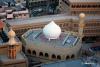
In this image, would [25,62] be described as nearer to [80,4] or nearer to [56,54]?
[56,54]

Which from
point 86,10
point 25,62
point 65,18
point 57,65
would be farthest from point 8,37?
point 86,10

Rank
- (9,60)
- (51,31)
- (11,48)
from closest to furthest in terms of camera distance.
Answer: (9,60)
(11,48)
(51,31)

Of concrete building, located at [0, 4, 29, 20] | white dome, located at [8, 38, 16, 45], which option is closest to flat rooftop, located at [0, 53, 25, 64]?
white dome, located at [8, 38, 16, 45]

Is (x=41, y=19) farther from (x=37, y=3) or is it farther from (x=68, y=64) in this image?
(x=68, y=64)

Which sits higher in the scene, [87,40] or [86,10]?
[86,10]

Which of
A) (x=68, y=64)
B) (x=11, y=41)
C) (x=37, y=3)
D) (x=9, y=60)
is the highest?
(x=37, y=3)

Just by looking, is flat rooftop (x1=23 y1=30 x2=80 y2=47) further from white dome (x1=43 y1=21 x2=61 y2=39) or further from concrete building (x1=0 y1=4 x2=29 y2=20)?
concrete building (x1=0 y1=4 x2=29 y2=20)

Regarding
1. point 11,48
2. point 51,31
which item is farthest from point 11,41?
point 51,31
